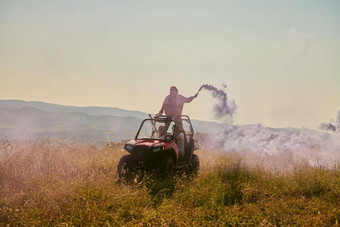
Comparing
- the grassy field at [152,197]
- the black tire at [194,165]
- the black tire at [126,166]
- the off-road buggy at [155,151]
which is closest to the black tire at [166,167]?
the off-road buggy at [155,151]

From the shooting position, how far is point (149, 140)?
784 centimetres

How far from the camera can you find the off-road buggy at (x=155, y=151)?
24.1 ft

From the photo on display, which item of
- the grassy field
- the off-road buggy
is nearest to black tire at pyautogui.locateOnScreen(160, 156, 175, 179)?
the off-road buggy

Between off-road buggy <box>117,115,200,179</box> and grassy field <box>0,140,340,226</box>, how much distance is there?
0.50 meters

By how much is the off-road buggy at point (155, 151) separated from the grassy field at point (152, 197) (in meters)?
0.50

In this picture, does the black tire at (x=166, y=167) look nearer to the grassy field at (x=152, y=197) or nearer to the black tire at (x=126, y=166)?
the grassy field at (x=152, y=197)

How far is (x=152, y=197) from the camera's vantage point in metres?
6.39

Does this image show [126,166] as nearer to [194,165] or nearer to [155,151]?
[155,151]

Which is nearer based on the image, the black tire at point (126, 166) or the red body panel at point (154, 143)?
the red body panel at point (154, 143)

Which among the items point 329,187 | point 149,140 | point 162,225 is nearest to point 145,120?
point 149,140

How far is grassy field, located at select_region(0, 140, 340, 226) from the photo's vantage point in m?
5.10

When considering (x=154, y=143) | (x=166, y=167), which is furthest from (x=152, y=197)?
(x=154, y=143)

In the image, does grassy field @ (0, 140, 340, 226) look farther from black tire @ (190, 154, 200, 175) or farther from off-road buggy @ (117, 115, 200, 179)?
black tire @ (190, 154, 200, 175)

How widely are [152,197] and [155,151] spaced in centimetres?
120
